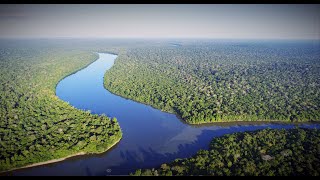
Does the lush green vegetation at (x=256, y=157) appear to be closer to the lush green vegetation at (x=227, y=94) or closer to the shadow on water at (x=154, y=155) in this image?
the shadow on water at (x=154, y=155)

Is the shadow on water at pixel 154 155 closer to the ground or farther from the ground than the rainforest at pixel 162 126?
closer to the ground

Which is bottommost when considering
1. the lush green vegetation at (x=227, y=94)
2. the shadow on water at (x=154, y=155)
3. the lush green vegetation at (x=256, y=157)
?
the shadow on water at (x=154, y=155)

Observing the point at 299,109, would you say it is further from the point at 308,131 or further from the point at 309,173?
the point at 309,173

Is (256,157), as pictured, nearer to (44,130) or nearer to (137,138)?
(137,138)

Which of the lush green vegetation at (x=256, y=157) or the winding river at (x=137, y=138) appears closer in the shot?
the lush green vegetation at (x=256, y=157)

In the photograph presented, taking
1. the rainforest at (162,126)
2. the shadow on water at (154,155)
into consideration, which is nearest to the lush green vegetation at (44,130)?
the rainforest at (162,126)

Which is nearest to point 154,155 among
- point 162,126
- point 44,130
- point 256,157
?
point 162,126

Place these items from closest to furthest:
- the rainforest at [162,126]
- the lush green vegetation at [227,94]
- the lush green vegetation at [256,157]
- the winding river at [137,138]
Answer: the lush green vegetation at [256,157], the rainforest at [162,126], the winding river at [137,138], the lush green vegetation at [227,94]
